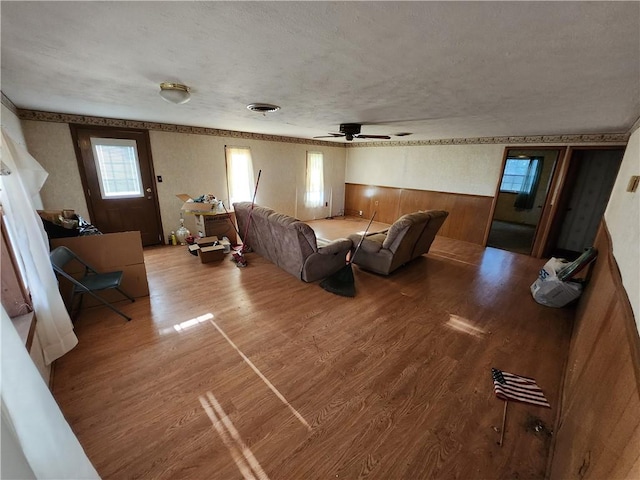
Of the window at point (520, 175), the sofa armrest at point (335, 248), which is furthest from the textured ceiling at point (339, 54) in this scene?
the window at point (520, 175)

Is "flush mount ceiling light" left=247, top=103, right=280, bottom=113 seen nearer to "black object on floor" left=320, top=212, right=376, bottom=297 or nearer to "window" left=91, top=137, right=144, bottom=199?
"black object on floor" left=320, top=212, right=376, bottom=297

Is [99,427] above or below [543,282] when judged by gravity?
below

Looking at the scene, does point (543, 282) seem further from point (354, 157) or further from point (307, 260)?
point (354, 157)

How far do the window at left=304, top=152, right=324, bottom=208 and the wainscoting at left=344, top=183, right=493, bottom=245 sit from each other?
109 centimetres

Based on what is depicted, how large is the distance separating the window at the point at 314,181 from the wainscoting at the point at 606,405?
583cm

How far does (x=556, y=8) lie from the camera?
967mm

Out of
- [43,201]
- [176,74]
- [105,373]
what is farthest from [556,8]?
[43,201]

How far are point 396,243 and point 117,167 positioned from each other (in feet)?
14.7

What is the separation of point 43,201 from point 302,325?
4.19 metres

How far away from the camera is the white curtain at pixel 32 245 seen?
159cm

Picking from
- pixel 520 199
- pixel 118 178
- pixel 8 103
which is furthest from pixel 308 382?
pixel 520 199

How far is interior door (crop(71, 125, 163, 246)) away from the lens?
3879 mm

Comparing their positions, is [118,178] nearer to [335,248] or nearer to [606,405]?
[335,248]

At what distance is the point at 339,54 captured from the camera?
147 cm
